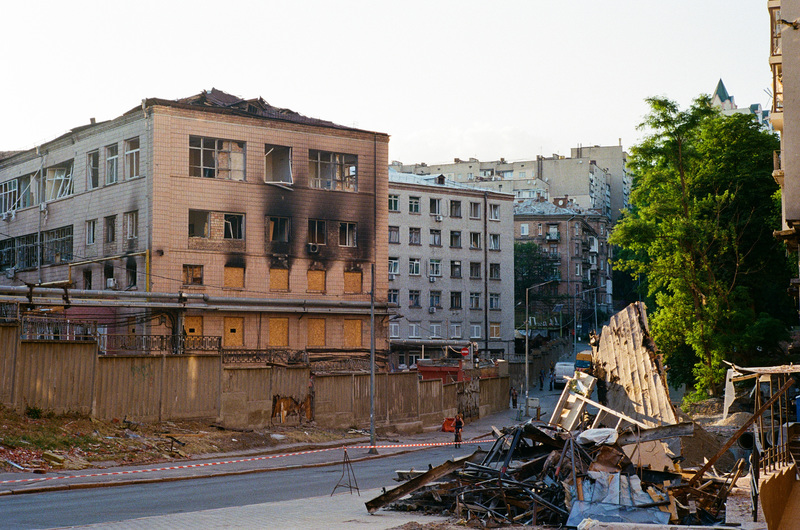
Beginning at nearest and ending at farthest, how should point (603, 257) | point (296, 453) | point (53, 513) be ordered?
1. point (53, 513)
2. point (296, 453)
3. point (603, 257)

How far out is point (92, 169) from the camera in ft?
168

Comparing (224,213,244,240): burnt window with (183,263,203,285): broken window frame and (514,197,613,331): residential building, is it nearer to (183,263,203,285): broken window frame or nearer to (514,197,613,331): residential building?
(183,263,203,285): broken window frame

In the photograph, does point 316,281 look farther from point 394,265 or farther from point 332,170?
point 394,265

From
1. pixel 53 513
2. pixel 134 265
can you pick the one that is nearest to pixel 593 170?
pixel 134 265

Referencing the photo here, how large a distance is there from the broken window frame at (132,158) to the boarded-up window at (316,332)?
12.4 m

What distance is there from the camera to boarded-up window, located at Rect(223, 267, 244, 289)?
48812 millimetres

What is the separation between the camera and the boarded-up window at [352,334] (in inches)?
2052

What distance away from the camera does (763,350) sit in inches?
1757

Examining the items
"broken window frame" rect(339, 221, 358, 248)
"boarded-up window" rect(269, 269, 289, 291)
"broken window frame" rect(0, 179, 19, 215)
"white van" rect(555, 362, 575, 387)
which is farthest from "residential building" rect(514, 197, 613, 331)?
"broken window frame" rect(0, 179, 19, 215)

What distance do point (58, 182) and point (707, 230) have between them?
37.2 meters

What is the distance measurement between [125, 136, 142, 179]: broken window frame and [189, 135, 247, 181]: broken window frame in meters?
2.81

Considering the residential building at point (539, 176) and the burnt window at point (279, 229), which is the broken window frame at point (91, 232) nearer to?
the burnt window at point (279, 229)

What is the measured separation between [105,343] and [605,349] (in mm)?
18633

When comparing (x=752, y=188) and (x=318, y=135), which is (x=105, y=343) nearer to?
(x=318, y=135)
